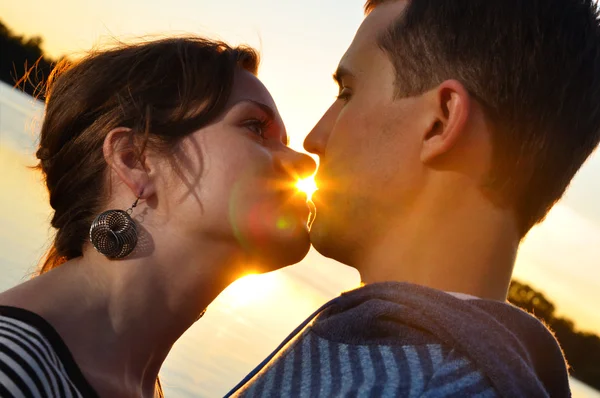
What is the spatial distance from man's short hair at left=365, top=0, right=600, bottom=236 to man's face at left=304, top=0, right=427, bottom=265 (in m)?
0.09

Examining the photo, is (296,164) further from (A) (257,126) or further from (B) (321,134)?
(B) (321,134)

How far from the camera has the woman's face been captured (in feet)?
9.27

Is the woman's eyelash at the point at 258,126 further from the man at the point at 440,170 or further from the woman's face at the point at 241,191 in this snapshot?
the man at the point at 440,170

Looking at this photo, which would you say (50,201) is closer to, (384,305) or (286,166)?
(286,166)

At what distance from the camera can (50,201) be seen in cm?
300

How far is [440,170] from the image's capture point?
6.71ft

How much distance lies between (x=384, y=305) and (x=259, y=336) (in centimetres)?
805

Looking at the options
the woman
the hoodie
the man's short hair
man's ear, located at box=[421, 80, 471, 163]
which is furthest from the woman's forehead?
the hoodie

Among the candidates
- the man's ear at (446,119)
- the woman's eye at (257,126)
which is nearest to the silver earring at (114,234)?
the woman's eye at (257,126)

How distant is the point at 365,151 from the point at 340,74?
34 centimetres

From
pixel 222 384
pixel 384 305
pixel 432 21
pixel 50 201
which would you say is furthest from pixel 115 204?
pixel 222 384

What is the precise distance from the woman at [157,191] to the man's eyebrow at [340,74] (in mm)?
554

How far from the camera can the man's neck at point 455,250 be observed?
1885 mm

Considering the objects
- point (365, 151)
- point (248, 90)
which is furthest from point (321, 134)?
point (248, 90)
